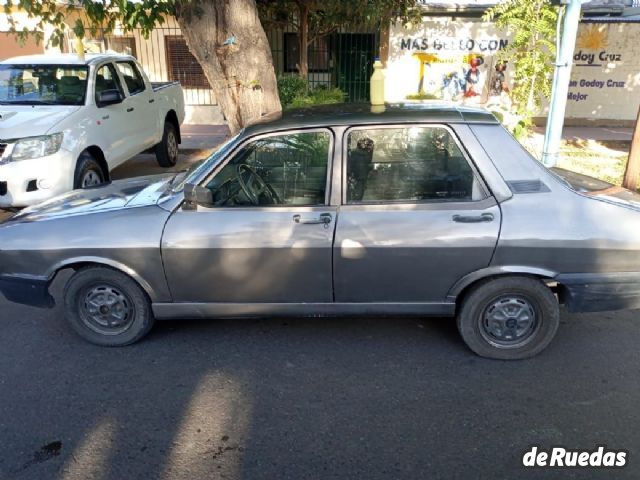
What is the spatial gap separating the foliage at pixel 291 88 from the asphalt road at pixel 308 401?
7168mm

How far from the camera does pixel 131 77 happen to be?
8.30m

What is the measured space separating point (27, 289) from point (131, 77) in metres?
5.55

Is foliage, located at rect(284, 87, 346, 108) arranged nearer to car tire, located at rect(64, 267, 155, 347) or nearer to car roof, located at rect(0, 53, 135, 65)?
car roof, located at rect(0, 53, 135, 65)

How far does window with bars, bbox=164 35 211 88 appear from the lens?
12.6m

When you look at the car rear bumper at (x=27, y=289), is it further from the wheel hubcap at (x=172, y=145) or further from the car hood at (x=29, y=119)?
the wheel hubcap at (x=172, y=145)

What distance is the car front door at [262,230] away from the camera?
337 centimetres

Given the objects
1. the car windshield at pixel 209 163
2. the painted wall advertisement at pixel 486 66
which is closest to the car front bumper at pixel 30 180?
the car windshield at pixel 209 163

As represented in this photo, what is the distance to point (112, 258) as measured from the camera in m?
3.47

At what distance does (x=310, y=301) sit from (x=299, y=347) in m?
0.40

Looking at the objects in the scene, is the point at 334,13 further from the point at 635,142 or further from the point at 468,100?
the point at 635,142

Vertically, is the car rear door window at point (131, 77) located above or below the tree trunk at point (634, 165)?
above

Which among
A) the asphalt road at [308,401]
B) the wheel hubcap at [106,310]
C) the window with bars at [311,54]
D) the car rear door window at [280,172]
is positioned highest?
the window with bars at [311,54]

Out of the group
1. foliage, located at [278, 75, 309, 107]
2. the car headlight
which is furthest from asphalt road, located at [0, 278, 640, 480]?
foliage, located at [278, 75, 309, 107]

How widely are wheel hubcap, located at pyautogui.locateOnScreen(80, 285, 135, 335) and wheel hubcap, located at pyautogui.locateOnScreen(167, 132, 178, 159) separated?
5.89m
